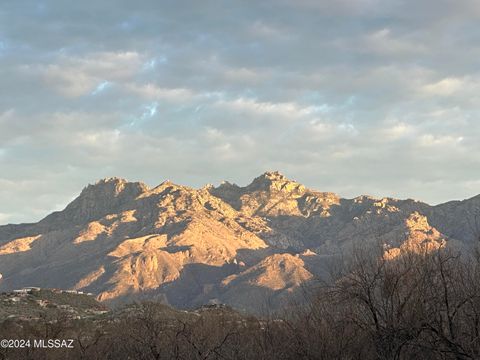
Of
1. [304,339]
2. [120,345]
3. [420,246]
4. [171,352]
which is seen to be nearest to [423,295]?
[420,246]

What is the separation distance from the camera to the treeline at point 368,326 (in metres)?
29.0

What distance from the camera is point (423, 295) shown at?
29.6 metres

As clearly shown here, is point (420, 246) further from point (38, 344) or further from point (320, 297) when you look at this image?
point (38, 344)

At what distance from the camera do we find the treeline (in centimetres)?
2895

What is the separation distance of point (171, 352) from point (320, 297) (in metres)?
13.8

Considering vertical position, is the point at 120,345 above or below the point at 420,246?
below

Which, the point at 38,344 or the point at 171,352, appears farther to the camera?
the point at 171,352

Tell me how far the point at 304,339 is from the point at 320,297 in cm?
566

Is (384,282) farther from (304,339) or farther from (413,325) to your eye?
(304,339)

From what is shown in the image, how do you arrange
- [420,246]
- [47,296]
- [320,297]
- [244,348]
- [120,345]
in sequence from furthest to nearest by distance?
[47,296]
[120,345]
[244,348]
[420,246]
[320,297]

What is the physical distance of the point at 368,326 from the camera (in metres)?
30.5

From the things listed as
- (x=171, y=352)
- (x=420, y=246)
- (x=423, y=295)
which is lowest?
(x=171, y=352)

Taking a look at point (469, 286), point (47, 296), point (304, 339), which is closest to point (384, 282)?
point (469, 286)

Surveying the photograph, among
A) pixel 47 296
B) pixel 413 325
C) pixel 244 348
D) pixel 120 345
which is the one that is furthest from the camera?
pixel 47 296
